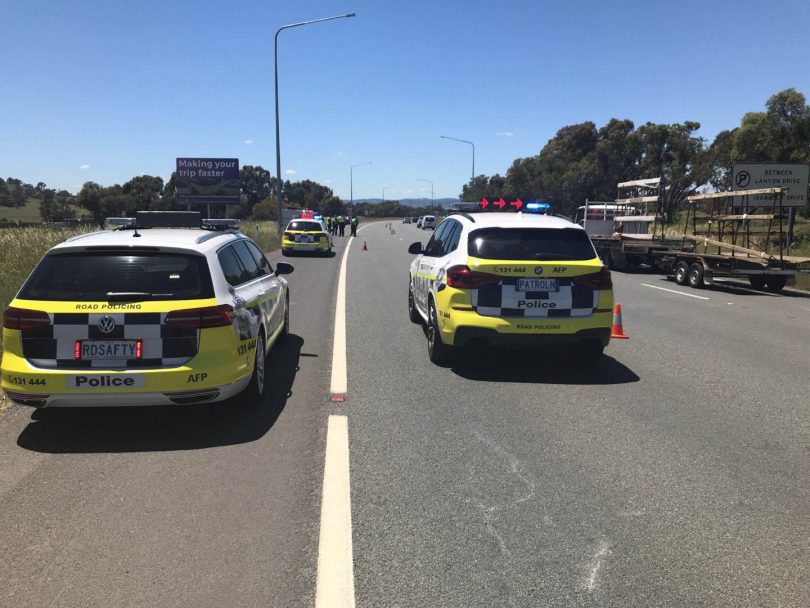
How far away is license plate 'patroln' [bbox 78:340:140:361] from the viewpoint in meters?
4.53

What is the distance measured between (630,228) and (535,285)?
17.2 meters

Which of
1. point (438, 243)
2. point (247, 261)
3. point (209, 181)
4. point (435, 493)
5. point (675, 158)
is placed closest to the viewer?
point (435, 493)

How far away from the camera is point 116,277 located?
4.75 metres

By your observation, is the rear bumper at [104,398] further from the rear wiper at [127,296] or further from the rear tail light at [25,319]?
the rear wiper at [127,296]

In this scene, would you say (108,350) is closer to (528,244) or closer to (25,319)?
(25,319)

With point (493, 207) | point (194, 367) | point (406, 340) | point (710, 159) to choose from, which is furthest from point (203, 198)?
point (194, 367)

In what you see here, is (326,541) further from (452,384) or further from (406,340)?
(406,340)

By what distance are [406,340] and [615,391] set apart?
3149 millimetres

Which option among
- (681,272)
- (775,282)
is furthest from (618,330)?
(775,282)

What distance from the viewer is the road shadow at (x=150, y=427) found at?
4.62 meters

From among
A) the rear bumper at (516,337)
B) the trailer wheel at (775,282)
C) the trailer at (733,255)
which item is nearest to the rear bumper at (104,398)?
the rear bumper at (516,337)

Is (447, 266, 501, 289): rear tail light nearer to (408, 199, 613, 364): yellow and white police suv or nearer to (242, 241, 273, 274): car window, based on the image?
(408, 199, 613, 364): yellow and white police suv

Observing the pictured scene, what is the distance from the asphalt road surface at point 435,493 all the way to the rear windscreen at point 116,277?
1123 mm

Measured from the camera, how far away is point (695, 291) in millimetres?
15641
